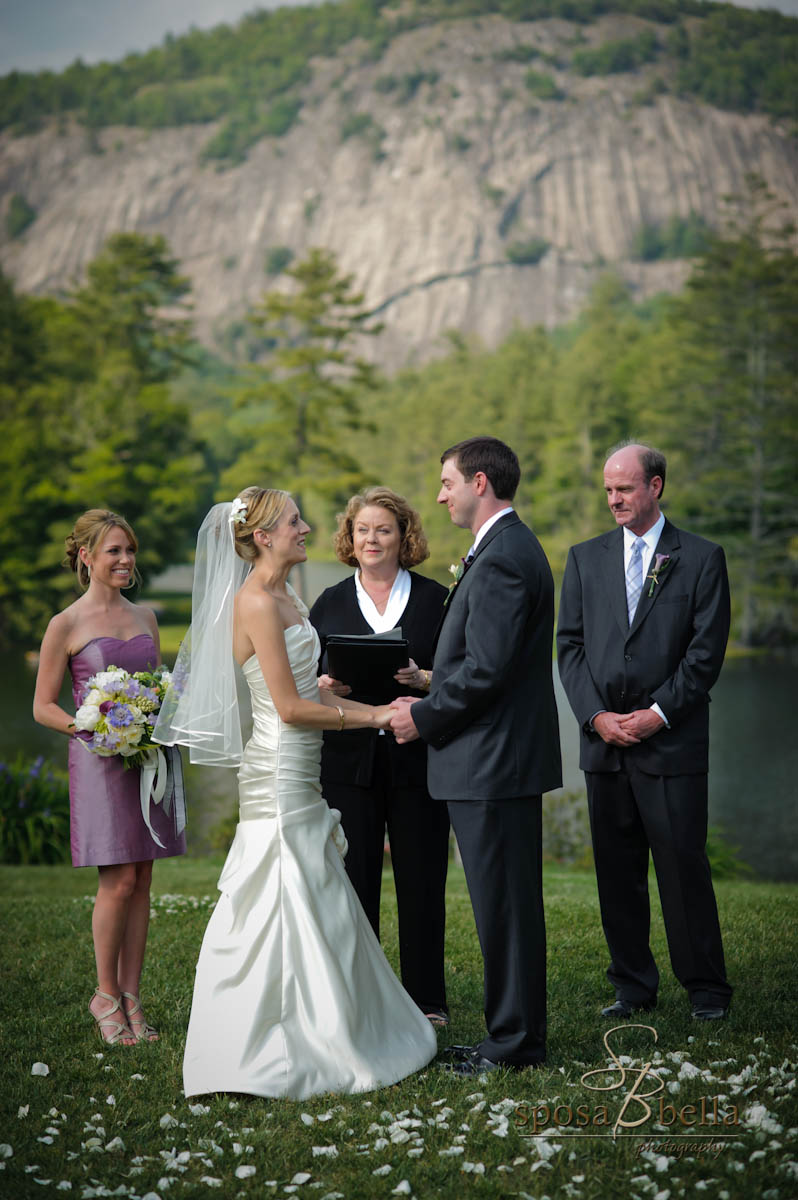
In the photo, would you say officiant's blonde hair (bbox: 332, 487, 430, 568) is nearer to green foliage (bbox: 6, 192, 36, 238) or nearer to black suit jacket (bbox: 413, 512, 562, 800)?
black suit jacket (bbox: 413, 512, 562, 800)

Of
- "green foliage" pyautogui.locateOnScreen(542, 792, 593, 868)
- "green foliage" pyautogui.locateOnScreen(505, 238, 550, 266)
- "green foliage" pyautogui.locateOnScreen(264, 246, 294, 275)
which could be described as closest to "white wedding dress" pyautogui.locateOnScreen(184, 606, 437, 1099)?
"green foliage" pyautogui.locateOnScreen(542, 792, 593, 868)

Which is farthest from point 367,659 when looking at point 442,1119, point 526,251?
point 526,251

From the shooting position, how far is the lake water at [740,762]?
15.0 m

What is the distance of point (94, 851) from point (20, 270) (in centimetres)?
12574

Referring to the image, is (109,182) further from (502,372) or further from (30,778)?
(30,778)

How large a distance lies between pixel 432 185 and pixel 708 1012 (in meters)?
124

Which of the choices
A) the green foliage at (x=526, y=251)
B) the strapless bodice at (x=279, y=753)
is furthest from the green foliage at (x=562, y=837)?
the green foliage at (x=526, y=251)

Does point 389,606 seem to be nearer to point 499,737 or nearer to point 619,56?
point 499,737

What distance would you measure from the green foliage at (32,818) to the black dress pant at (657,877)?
735 centimetres

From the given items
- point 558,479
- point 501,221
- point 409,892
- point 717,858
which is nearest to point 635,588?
point 409,892

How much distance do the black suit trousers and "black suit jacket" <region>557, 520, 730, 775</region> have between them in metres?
0.91

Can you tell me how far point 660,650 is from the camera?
5066 mm

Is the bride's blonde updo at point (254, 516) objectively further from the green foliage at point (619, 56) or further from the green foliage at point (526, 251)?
the green foliage at point (619, 56)

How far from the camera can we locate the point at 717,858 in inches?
402
